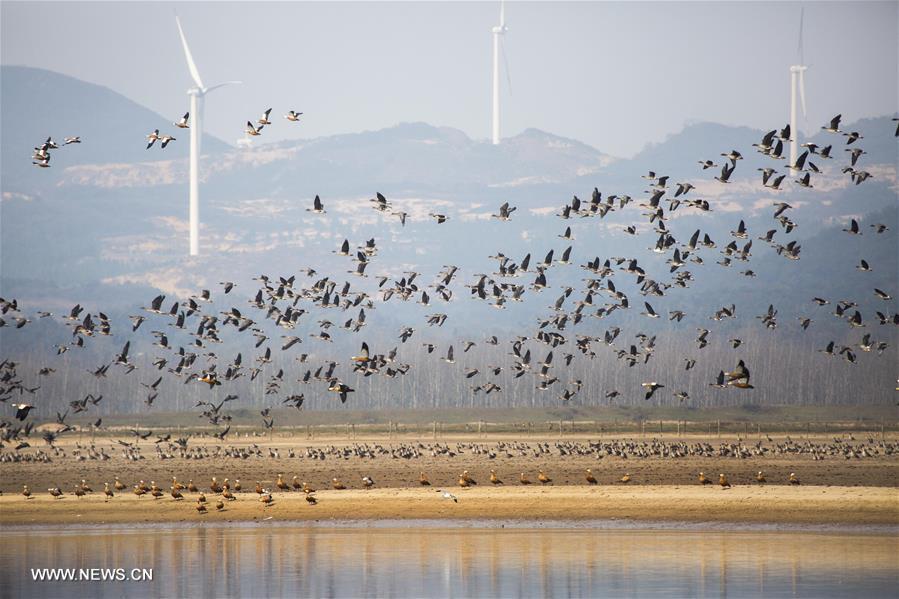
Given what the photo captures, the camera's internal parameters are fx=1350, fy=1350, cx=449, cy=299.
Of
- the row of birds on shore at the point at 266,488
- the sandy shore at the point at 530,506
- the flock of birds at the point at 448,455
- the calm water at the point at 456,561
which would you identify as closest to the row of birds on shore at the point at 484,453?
the flock of birds at the point at 448,455

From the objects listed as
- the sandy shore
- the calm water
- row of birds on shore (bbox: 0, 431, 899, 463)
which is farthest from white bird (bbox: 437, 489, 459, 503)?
row of birds on shore (bbox: 0, 431, 899, 463)

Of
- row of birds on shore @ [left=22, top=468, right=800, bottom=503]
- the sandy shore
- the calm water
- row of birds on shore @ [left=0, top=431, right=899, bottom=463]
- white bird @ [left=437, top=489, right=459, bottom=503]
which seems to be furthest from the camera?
row of birds on shore @ [left=0, top=431, right=899, bottom=463]

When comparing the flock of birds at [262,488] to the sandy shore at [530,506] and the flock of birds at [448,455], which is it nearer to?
the flock of birds at [448,455]

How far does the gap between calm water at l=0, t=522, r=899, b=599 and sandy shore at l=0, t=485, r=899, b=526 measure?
2930mm

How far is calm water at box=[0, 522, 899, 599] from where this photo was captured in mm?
42844

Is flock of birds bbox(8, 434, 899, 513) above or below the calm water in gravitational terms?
above

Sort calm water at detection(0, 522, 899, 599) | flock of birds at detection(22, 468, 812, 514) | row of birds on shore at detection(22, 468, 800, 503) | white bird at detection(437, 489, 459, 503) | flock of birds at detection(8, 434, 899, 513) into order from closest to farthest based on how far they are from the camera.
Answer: calm water at detection(0, 522, 899, 599), white bird at detection(437, 489, 459, 503), flock of birds at detection(22, 468, 812, 514), row of birds on shore at detection(22, 468, 800, 503), flock of birds at detection(8, 434, 899, 513)

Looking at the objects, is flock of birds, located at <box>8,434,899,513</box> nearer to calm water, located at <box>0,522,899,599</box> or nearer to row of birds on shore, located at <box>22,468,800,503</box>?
row of birds on shore, located at <box>22,468,800,503</box>

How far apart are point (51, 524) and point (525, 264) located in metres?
26.5

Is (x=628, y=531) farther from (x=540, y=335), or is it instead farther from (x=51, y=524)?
(x=51, y=524)

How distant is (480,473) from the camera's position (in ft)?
264

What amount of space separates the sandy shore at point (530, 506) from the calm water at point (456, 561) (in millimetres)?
2930

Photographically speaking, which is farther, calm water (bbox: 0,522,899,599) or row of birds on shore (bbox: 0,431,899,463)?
row of birds on shore (bbox: 0,431,899,463)

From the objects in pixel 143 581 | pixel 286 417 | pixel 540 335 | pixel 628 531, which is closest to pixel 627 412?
pixel 286 417
